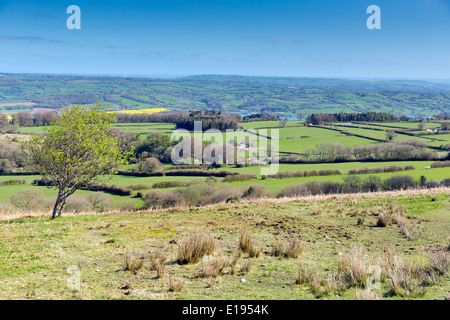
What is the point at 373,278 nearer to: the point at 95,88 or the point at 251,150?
the point at 251,150

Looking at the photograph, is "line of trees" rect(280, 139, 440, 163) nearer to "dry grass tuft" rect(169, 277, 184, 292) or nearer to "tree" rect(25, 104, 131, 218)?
"tree" rect(25, 104, 131, 218)

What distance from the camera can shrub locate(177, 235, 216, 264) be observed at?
9.42m

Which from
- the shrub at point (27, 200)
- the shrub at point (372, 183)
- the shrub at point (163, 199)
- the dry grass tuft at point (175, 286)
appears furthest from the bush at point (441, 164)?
the dry grass tuft at point (175, 286)

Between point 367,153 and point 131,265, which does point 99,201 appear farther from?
point 367,153

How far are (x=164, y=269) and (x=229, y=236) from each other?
4.25 metres

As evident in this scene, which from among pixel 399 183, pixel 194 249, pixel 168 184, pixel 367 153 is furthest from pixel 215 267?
pixel 367 153

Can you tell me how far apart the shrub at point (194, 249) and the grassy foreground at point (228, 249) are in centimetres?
20

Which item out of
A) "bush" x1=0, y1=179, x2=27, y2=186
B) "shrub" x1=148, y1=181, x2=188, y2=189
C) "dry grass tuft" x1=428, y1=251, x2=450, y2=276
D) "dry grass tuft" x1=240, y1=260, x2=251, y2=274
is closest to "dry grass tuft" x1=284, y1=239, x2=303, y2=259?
"dry grass tuft" x1=240, y1=260, x2=251, y2=274

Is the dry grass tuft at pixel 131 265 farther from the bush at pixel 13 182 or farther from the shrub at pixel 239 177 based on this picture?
the bush at pixel 13 182

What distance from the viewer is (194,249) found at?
962 cm

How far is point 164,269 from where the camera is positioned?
28.1ft

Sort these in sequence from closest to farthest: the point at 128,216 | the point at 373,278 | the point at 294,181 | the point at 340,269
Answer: the point at 373,278
the point at 340,269
the point at 128,216
the point at 294,181

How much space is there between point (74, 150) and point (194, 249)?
10158 mm
